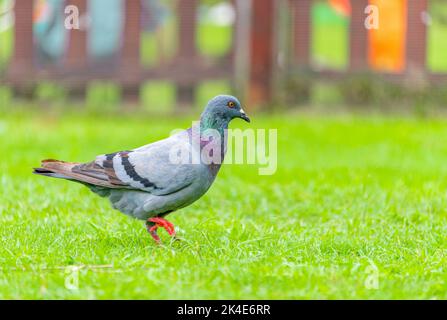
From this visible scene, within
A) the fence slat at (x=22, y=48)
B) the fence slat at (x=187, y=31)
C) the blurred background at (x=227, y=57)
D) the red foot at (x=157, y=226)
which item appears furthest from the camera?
the fence slat at (x=22, y=48)

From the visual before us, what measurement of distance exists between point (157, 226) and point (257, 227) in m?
0.85

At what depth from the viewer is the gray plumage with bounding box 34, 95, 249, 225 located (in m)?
4.66

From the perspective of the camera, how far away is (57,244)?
4.83 m

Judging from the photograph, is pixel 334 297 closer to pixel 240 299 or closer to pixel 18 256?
pixel 240 299

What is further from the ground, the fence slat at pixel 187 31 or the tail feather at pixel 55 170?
the fence slat at pixel 187 31

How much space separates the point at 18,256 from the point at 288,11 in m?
7.34

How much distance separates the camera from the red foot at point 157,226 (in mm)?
4805

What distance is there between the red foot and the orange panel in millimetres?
6588

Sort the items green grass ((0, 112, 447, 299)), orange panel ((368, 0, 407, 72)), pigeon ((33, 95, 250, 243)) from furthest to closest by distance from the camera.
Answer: orange panel ((368, 0, 407, 72))
pigeon ((33, 95, 250, 243))
green grass ((0, 112, 447, 299))

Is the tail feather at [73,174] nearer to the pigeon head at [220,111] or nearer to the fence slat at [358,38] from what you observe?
the pigeon head at [220,111]

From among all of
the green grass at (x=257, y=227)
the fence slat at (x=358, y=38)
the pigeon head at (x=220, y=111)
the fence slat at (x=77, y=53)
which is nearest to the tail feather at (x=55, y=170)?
Result: the green grass at (x=257, y=227)

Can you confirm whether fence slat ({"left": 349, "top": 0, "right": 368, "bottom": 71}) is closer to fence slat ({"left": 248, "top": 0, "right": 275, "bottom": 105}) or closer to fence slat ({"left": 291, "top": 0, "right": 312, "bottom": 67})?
fence slat ({"left": 291, "top": 0, "right": 312, "bottom": 67})

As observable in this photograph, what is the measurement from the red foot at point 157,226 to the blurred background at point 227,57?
248 inches

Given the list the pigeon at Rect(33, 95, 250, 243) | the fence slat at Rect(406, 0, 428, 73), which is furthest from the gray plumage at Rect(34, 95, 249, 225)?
the fence slat at Rect(406, 0, 428, 73)
